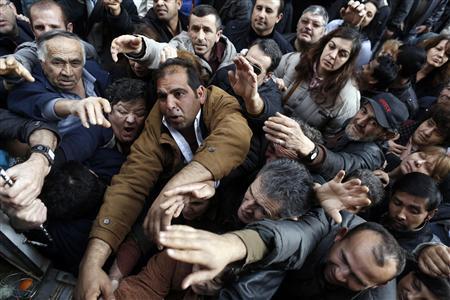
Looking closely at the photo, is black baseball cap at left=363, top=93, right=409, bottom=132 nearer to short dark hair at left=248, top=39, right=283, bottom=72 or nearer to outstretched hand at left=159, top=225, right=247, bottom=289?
short dark hair at left=248, top=39, right=283, bottom=72

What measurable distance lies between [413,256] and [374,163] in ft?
2.04

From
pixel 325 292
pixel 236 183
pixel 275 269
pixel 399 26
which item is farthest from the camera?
pixel 399 26

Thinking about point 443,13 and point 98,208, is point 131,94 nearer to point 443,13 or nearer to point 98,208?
point 98,208

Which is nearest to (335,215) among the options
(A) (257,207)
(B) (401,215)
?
(A) (257,207)

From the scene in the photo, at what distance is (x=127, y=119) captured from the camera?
214cm

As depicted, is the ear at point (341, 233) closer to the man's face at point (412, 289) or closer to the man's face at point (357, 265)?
the man's face at point (357, 265)

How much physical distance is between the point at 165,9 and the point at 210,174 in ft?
7.51

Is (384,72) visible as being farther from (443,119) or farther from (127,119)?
(127,119)

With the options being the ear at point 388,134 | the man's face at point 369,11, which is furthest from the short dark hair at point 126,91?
the man's face at point 369,11

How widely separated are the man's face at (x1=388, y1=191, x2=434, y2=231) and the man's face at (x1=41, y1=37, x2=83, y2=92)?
2.08m

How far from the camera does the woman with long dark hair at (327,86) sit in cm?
252

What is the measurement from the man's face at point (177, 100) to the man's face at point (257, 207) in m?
0.56

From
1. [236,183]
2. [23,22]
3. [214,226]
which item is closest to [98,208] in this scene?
[214,226]

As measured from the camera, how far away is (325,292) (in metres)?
1.52
